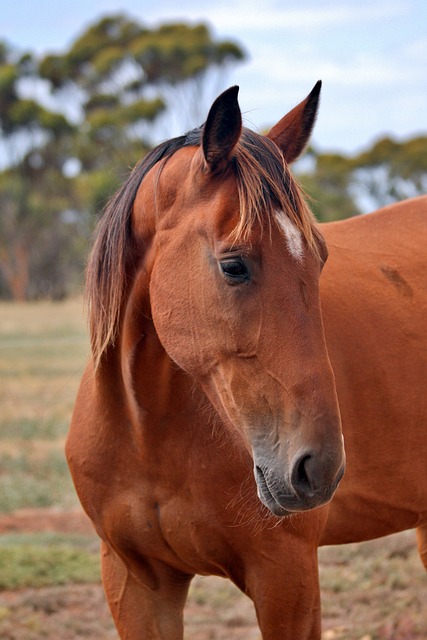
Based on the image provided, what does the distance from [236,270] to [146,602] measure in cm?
133

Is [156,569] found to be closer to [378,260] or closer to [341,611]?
[378,260]

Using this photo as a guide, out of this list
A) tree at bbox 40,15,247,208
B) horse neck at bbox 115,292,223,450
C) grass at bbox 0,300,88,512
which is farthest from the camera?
tree at bbox 40,15,247,208

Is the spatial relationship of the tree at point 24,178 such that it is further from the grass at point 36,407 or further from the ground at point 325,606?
the ground at point 325,606

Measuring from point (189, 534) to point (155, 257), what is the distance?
85 cm

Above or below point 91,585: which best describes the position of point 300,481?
above

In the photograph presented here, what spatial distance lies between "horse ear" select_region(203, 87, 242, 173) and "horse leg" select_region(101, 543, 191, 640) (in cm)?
140

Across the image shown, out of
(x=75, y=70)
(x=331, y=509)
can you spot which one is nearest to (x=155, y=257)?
(x=331, y=509)

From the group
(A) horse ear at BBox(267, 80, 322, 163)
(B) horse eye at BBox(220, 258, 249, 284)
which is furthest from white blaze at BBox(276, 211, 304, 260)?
(A) horse ear at BBox(267, 80, 322, 163)

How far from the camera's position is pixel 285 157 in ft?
8.27

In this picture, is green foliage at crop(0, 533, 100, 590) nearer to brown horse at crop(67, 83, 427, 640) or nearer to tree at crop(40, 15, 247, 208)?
brown horse at crop(67, 83, 427, 640)

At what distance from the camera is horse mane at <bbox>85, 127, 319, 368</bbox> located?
7.33 ft

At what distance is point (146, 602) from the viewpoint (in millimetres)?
2900

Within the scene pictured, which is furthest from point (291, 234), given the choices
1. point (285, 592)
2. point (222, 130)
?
point (285, 592)

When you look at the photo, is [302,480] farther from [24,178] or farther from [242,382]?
[24,178]
